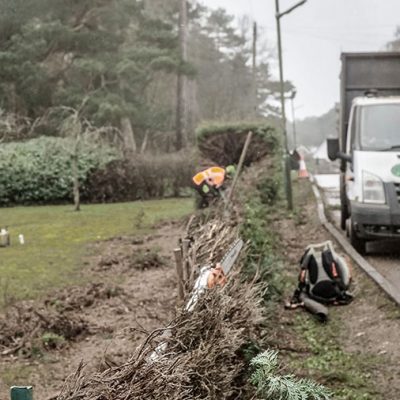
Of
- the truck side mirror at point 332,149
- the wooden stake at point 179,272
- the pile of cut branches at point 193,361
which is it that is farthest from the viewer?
the truck side mirror at point 332,149

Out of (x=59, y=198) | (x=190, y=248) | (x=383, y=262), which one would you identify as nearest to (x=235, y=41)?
(x=59, y=198)

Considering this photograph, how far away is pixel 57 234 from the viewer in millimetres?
18438

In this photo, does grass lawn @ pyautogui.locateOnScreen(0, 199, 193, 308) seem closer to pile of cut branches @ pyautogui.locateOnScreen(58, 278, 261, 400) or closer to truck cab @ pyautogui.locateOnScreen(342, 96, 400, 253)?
truck cab @ pyautogui.locateOnScreen(342, 96, 400, 253)

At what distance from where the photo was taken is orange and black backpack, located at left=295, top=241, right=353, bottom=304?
8.73 m

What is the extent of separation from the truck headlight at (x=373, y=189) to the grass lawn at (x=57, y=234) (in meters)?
4.89

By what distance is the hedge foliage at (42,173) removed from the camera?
95.7 ft

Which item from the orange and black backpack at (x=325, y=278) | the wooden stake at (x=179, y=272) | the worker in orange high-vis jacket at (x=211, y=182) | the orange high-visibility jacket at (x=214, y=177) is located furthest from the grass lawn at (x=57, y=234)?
the wooden stake at (x=179, y=272)

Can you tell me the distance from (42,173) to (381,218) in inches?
811

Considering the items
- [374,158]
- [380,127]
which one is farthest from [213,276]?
[380,127]

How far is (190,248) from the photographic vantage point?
7.02 metres

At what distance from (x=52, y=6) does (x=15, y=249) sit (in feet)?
83.1

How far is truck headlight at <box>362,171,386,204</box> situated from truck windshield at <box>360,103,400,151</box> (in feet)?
1.97

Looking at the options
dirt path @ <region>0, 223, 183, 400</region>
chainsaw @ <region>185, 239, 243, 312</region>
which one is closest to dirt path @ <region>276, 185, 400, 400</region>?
chainsaw @ <region>185, 239, 243, 312</region>

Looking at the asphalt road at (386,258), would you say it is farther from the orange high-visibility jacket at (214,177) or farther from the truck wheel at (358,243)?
the orange high-visibility jacket at (214,177)
